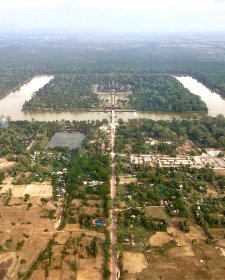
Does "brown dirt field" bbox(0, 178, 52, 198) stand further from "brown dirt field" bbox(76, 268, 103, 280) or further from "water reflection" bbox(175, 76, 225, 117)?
"water reflection" bbox(175, 76, 225, 117)

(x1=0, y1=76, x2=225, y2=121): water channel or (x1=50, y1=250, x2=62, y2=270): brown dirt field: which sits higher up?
(x1=0, y1=76, x2=225, y2=121): water channel

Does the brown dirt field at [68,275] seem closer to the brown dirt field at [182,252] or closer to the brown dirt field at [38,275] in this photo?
the brown dirt field at [38,275]

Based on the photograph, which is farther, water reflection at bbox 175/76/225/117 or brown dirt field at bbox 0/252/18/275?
water reflection at bbox 175/76/225/117

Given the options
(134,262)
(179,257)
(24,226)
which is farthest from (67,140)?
(179,257)

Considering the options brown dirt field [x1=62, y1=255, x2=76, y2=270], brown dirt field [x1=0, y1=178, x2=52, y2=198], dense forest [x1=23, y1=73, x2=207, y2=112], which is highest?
dense forest [x1=23, y1=73, x2=207, y2=112]

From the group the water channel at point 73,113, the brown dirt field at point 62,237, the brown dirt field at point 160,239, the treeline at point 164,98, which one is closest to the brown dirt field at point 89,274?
the brown dirt field at point 62,237

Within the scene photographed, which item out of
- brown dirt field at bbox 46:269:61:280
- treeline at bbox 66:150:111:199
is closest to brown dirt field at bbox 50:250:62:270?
brown dirt field at bbox 46:269:61:280

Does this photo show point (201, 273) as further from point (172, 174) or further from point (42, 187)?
point (42, 187)
